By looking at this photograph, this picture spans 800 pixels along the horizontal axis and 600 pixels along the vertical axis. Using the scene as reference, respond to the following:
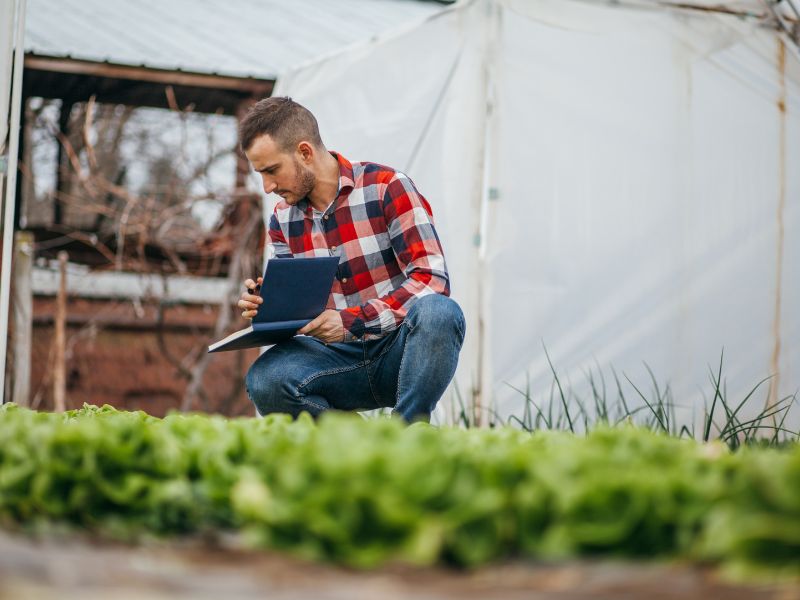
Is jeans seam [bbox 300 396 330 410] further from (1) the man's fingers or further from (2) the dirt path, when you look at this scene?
(2) the dirt path

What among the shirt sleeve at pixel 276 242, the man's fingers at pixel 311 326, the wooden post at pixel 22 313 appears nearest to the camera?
the man's fingers at pixel 311 326

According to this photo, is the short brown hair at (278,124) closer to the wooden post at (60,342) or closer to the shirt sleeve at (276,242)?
the shirt sleeve at (276,242)

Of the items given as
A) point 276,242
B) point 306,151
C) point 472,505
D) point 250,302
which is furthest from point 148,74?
point 472,505

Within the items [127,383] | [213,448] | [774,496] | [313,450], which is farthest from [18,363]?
[774,496]

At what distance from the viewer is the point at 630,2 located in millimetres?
3672

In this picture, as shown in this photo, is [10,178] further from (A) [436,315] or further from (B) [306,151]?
(A) [436,315]

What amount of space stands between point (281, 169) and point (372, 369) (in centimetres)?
63

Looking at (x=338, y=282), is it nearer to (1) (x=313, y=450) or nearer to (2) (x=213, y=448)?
(2) (x=213, y=448)

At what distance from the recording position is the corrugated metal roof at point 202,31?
16.1 ft

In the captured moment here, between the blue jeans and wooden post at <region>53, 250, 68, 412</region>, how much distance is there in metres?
2.44

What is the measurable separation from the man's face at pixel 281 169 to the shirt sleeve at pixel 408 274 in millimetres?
276

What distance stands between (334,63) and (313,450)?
114 inches

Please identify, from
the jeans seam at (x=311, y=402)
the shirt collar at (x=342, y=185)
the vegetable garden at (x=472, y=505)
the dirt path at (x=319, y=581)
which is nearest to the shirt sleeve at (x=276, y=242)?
the shirt collar at (x=342, y=185)

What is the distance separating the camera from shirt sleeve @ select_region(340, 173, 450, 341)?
258 centimetres
